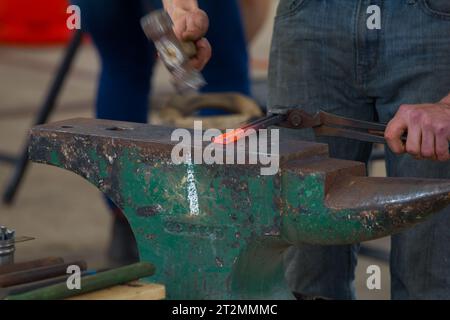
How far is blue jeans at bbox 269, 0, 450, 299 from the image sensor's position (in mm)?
2164

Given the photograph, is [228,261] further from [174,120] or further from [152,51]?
[152,51]

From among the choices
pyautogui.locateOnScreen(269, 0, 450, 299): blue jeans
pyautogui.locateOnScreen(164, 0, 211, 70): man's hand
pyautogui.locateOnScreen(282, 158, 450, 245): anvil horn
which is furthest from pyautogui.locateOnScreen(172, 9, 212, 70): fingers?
pyautogui.locateOnScreen(282, 158, 450, 245): anvil horn

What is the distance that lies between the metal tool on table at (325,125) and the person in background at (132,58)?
A: 4.27ft

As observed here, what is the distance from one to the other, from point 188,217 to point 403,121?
1.44 ft

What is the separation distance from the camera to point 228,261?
6.17 ft

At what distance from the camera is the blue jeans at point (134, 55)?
11.0ft

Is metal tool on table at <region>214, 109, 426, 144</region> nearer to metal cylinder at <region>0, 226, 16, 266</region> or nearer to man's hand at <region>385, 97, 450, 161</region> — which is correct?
man's hand at <region>385, 97, 450, 161</region>

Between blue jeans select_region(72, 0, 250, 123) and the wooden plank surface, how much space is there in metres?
1.57

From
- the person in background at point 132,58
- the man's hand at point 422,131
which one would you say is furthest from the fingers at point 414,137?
the person in background at point 132,58

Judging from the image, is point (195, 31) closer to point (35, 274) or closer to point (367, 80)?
point (367, 80)

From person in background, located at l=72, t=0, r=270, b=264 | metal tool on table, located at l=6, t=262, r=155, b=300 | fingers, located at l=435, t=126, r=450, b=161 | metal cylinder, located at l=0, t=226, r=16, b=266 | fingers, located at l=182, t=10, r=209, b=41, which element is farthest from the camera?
person in background, located at l=72, t=0, r=270, b=264

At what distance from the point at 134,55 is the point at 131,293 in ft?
5.54

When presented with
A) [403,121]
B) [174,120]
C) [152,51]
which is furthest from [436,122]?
[152,51]

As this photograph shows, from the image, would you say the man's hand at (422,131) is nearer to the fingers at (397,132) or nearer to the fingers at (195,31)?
the fingers at (397,132)
